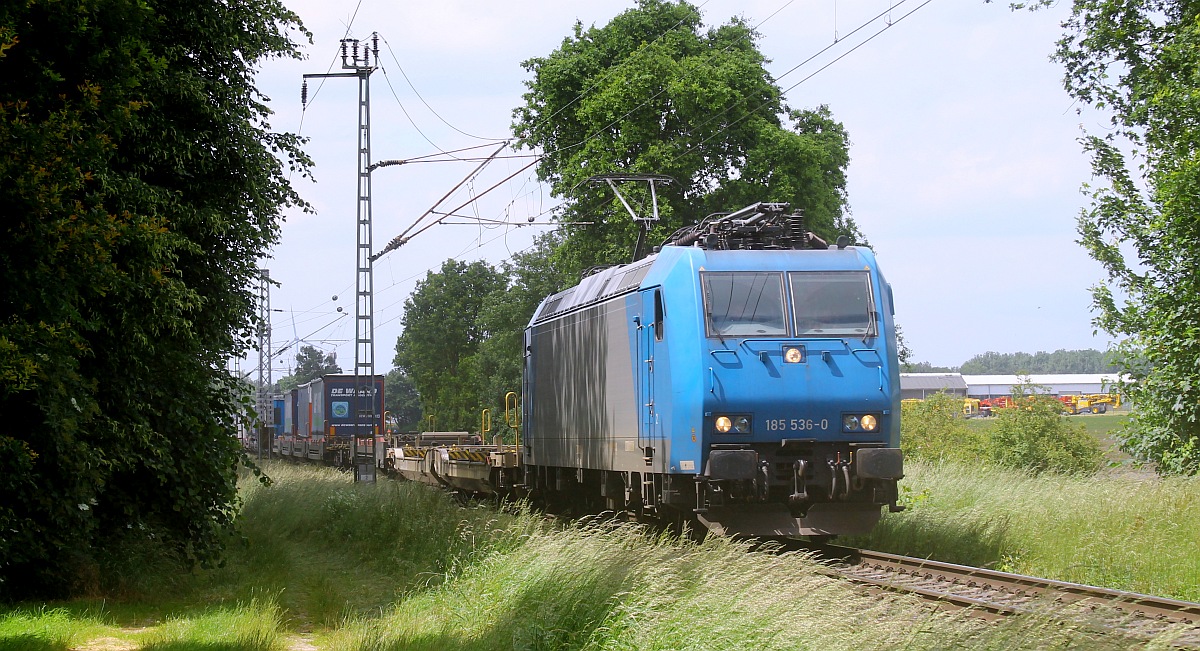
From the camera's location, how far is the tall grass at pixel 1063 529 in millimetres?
10984

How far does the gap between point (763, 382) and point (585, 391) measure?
4.62 meters

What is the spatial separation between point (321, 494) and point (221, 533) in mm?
6304

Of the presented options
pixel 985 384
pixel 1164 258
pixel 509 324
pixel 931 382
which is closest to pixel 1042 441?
pixel 1164 258

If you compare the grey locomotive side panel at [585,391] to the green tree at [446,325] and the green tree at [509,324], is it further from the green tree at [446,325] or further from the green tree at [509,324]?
the green tree at [446,325]

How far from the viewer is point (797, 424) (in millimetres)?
12547

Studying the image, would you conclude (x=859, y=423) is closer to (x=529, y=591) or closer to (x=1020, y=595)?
(x=1020, y=595)

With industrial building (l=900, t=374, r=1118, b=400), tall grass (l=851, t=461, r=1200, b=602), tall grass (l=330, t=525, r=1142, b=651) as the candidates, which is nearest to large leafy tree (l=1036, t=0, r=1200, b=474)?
tall grass (l=851, t=461, r=1200, b=602)

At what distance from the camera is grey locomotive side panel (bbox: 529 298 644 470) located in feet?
48.5

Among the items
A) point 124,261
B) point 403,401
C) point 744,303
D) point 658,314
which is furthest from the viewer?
point 403,401

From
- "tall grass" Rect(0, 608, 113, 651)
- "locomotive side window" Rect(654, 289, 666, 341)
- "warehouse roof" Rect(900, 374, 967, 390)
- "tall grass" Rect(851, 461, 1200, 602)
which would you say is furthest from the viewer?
"warehouse roof" Rect(900, 374, 967, 390)

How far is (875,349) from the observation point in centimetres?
1284

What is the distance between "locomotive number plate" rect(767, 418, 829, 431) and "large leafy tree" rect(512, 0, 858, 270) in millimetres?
19203

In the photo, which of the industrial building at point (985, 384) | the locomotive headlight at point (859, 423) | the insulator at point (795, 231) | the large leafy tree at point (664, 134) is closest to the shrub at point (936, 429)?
the large leafy tree at point (664, 134)

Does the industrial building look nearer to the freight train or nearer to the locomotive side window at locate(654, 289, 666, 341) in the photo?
the freight train
